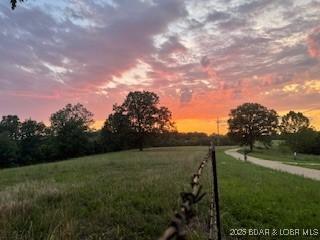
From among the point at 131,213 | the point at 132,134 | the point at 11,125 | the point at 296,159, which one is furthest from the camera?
the point at 11,125

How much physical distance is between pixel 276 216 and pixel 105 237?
451 centimetres

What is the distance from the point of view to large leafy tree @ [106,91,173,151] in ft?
271

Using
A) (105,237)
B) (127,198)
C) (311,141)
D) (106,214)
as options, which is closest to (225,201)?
(127,198)

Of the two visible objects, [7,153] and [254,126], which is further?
[254,126]

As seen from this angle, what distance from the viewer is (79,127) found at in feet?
299

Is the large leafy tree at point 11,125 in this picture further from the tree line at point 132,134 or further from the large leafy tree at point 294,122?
the large leafy tree at point 294,122

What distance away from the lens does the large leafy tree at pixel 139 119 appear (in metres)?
82.6

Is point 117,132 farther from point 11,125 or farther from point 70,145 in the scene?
point 11,125

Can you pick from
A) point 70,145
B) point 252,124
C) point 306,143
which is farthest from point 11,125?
point 306,143

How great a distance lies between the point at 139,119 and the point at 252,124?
30.6 m

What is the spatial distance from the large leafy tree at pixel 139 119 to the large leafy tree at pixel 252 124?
20494mm

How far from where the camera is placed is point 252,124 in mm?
93312

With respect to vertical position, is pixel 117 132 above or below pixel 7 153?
above

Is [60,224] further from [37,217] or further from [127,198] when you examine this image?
[127,198]
